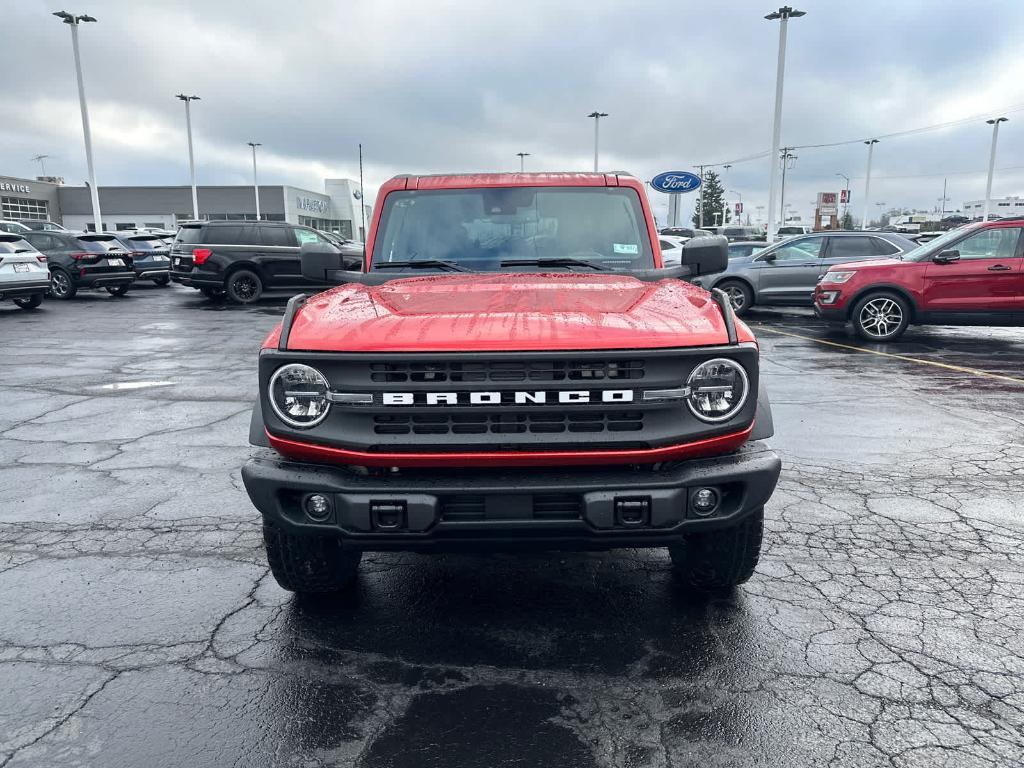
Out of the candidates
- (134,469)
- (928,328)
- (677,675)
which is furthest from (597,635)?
(928,328)

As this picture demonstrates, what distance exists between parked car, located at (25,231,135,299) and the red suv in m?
16.8

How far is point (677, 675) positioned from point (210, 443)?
447 centimetres

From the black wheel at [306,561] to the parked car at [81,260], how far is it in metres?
18.5

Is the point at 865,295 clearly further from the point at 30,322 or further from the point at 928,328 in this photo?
the point at 30,322

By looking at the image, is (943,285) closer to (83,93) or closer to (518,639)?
(518,639)

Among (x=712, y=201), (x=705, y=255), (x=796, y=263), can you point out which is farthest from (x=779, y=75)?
(x=712, y=201)

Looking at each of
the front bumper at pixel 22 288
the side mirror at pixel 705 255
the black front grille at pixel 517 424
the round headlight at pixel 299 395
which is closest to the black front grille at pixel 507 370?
the black front grille at pixel 517 424

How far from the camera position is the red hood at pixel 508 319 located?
2.64 m

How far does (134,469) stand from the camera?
537 cm

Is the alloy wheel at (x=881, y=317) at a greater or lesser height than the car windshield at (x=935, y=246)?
lesser

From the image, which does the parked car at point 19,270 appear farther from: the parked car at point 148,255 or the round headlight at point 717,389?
the round headlight at point 717,389

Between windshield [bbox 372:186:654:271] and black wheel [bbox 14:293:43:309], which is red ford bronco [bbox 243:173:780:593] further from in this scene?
black wheel [bbox 14:293:43:309]

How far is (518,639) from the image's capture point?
3.06 metres

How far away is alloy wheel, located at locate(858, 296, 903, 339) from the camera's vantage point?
445 inches
